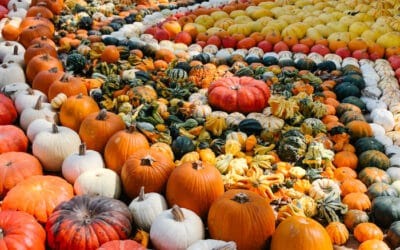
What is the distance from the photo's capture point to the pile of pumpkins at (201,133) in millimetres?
3809

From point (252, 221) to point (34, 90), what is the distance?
3604mm

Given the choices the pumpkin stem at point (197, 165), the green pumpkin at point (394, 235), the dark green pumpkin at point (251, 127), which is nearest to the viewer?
the green pumpkin at point (394, 235)

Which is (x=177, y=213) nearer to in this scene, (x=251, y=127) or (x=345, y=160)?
(x=251, y=127)

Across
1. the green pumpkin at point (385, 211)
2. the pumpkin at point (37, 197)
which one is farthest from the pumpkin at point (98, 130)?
the green pumpkin at point (385, 211)

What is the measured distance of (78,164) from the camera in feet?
15.0

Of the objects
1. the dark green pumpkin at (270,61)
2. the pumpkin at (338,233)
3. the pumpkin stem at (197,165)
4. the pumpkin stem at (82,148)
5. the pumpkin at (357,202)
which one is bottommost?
the pumpkin at (338,233)

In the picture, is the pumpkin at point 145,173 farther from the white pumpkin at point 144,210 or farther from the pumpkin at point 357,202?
the pumpkin at point 357,202

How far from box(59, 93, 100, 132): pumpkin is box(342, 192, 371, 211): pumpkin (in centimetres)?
304

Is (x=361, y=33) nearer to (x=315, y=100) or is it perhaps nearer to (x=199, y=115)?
(x=315, y=100)

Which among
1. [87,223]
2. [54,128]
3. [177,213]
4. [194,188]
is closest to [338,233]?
[194,188]

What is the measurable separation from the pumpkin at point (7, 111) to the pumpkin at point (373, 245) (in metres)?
4.10

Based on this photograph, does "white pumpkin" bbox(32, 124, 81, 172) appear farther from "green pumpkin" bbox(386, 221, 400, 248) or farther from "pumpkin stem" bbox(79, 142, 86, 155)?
"green pumpkin" bbox(386, 221, 400, 248)

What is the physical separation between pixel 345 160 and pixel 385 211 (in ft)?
2.78

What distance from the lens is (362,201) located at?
433cm
